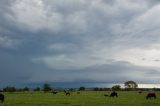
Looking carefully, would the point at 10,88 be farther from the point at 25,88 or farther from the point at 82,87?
the point at 82,87

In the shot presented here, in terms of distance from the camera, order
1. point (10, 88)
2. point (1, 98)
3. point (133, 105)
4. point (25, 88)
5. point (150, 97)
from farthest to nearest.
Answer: point (25, 88) → point (10, 88) → point (150, 97) → point (1, 98) → point (133, 105)

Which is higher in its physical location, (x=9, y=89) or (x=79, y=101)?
(x=9, y=89)

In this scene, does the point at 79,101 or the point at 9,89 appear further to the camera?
the point at 9,89

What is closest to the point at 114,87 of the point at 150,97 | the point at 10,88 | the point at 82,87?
the point at 82,87

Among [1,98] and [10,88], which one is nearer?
[1,98]

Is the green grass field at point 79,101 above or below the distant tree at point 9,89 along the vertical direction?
below

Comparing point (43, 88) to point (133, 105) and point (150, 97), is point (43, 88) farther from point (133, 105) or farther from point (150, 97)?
point (133, 105)

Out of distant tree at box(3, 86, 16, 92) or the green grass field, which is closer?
the green grass field

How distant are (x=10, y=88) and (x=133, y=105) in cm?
14078

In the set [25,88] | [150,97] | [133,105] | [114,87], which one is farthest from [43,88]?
[133,105]

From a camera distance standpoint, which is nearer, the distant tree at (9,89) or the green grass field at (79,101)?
the green grass field at (79,101)

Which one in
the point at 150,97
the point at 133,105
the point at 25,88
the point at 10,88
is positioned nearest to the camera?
the point at 133,105

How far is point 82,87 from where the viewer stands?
187625mm

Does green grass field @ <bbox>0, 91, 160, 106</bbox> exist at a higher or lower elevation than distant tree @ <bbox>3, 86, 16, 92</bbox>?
lower
